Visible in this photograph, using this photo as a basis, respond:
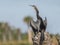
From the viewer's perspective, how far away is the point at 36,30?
11.4 meters

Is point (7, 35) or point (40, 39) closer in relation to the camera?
point (40, 39)

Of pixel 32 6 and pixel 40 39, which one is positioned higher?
pixel 32 6

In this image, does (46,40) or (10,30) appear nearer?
(46,40)

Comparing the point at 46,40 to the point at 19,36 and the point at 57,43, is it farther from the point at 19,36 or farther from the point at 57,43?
the point at 19,36

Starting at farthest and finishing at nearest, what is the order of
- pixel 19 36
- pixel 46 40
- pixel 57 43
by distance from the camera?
pixel 19 36 → pixel 57 43 → pixel 46 40

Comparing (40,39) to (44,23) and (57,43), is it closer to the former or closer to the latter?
(44,23)

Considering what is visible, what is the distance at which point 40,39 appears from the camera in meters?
11.4

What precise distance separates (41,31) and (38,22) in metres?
0.30

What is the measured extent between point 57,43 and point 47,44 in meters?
2.38

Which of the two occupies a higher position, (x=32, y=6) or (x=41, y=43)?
(x=32, y=6)

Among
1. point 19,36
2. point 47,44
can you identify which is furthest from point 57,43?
point 19,36

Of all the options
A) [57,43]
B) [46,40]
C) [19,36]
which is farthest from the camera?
[19,36]

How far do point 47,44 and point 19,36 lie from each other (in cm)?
7817

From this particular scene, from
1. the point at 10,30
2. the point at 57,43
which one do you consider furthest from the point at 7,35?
the point at 57,43
